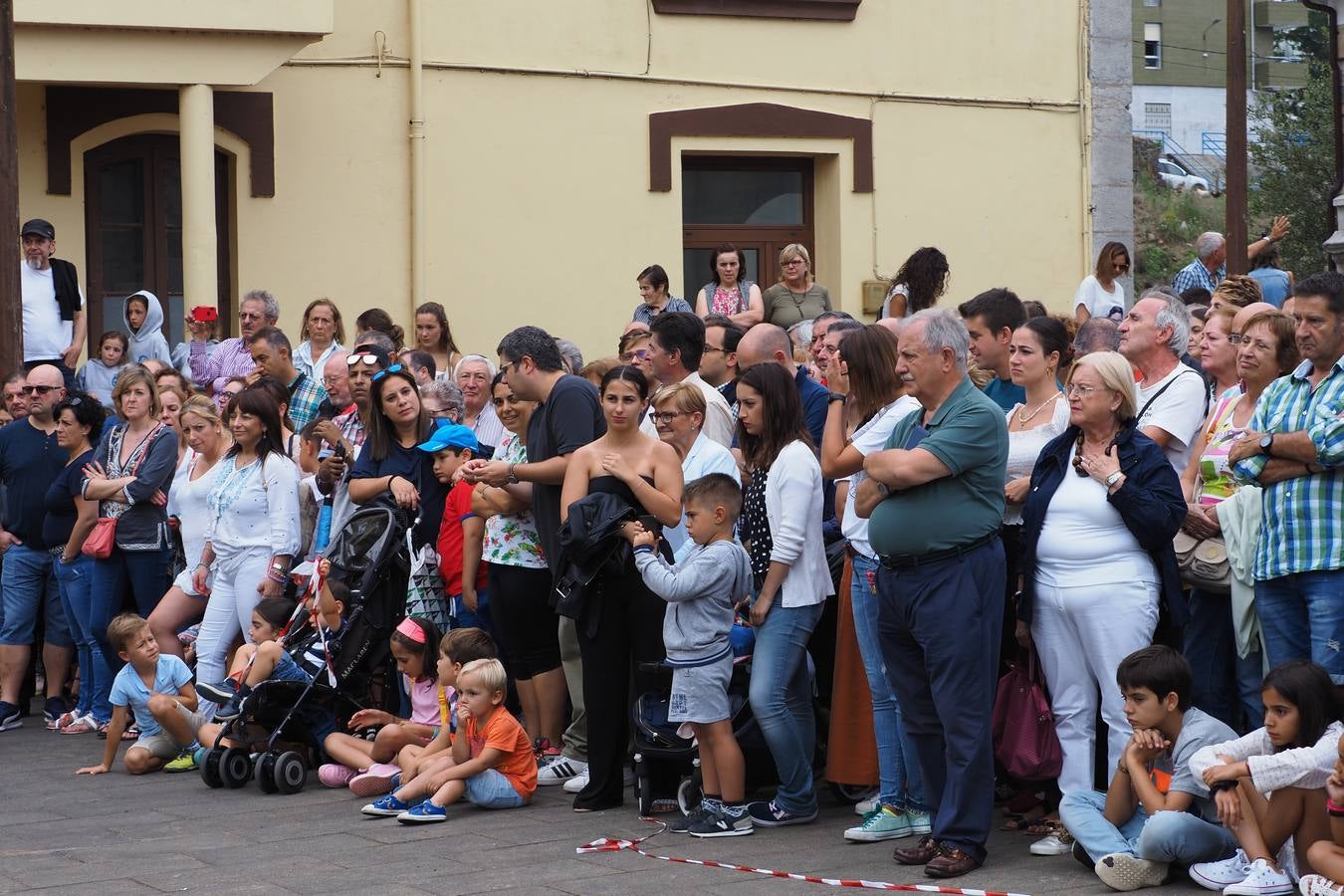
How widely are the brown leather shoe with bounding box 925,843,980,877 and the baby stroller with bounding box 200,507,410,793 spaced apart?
3.59 m

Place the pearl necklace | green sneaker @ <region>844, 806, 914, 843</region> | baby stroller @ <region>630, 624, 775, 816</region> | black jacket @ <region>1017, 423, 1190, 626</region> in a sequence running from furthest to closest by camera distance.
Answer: baby stroller @ <region>630, 624, 775, 816</region> < the pearl necklace < green sneaker @ <region>844, 806, 914, 843</region> < black jacket @ <region>1017, 423, 1190, 626</region>

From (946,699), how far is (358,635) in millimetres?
3551

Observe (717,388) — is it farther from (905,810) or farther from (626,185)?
(626,185)

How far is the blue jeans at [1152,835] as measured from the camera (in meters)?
6.11

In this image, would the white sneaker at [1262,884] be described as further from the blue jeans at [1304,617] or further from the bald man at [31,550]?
the bald man at [31,550]

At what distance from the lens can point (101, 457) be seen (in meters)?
11.0

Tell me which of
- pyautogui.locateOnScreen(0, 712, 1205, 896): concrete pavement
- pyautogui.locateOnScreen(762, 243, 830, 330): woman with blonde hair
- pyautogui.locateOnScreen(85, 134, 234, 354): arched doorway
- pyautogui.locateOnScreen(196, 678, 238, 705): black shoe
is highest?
pyautogui.locateOnScreen(85, 134, 234, 354): arched doorway

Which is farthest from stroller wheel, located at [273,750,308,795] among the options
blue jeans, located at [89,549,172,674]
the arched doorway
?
the arched doorway

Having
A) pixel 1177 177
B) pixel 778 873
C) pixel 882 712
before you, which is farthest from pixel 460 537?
pixel 1177 177

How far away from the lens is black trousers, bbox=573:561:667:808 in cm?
789

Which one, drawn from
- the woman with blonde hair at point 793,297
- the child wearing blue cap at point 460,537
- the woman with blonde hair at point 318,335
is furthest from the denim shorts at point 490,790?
the woman with blonde hair at point 793,297

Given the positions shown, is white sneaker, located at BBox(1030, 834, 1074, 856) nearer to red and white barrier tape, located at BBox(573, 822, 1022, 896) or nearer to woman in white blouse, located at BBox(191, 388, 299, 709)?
red and white barrier tape, located at BBox(573, 822, 1022, 896)

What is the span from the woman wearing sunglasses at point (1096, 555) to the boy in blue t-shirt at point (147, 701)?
186 inches

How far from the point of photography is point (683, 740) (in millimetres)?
7652
